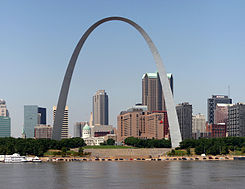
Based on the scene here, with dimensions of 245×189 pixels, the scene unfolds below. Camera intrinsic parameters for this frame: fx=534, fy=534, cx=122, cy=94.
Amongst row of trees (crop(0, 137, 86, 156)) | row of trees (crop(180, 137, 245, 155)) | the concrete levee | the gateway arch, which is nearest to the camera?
the gateway arch

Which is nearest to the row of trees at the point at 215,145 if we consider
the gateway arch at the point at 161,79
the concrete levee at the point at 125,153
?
the gateway arch at the point at 161,79

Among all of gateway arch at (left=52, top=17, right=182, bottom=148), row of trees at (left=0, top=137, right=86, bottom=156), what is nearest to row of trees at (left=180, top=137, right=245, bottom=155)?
gateway arch at (left=52, top=17, right=182, bottom=148)

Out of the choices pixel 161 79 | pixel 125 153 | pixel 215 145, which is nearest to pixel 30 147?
pixel 125 153

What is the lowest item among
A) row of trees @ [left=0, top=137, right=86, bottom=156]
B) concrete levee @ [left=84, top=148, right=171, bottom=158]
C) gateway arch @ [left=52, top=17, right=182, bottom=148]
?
concrete levee @ [left=84, top=148, right=171, bottom=158]

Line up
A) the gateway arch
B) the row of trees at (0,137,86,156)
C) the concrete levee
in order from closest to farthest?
the gateway arch → the row of trees at (0,137,86,156) → the concrete levee

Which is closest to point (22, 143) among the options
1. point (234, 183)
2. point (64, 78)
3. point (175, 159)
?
point (64, 78)

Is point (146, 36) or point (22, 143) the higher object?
point (146, 36)

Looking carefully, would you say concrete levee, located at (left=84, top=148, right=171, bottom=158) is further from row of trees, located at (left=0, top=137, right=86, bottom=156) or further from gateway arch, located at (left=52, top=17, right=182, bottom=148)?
gateway arch, located at (left=52, top=17, right=182, bottom=148)

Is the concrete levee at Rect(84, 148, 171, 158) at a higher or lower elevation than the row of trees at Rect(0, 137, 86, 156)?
lower

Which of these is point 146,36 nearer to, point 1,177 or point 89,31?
point 89,31

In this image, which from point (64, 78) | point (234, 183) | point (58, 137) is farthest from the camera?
point (58, 137)

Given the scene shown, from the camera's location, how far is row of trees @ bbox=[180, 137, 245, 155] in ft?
437

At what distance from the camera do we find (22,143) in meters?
135

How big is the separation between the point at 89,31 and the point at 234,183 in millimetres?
67922
